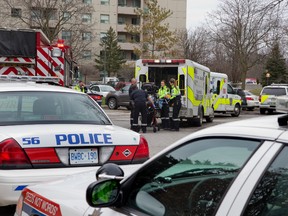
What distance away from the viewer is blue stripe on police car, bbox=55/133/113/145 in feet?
15.5

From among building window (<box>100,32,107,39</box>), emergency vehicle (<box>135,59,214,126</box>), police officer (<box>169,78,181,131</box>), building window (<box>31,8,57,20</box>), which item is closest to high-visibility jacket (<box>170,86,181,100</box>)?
police officer (<box>169,78,181,131</box>)

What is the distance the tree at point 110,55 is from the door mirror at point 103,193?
206ft

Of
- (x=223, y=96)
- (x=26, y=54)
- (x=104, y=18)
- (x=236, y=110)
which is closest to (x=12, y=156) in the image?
(x=26, y=54)

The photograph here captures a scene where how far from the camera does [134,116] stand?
14.8 metres

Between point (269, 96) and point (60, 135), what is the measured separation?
23.3 m

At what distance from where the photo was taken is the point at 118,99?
87.5 ft

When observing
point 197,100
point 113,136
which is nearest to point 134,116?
point 197,100

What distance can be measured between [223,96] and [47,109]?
1841 cm

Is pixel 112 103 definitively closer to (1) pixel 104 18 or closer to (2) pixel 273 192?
(2) pixel 273 192

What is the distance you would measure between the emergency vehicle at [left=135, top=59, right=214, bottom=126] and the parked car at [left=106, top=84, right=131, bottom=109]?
7847 millimetres

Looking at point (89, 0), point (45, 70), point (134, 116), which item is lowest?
point (134, 116)

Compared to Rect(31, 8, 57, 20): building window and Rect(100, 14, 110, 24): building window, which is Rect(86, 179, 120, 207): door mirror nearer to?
Rect(31, 8, 57, 20): building window

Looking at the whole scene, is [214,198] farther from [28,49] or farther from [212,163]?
[28,49]

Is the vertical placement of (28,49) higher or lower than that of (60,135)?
higher
